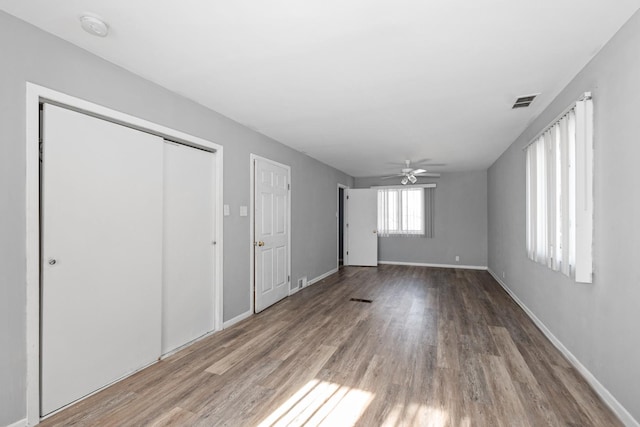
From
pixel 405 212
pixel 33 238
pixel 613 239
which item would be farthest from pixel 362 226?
pixel 33 238

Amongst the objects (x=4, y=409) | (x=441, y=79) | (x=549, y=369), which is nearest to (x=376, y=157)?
(x=441, y=79)

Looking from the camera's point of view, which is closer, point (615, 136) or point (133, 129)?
point (615, 136)

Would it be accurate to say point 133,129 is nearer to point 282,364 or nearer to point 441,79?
point 282,364

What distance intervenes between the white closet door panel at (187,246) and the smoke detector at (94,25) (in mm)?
1078

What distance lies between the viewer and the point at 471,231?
7.46m

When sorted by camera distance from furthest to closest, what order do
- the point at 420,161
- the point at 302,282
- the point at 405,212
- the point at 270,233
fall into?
the point at 405,212 < the point at 420,161 < the point at 302,282 < the point at 270,233

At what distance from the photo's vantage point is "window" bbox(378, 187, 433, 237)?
7770mm

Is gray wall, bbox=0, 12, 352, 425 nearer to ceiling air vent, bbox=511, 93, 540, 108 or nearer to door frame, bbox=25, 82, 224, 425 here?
door frame, bbox=25, 82, 224, 425

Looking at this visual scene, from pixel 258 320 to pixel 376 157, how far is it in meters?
3.61

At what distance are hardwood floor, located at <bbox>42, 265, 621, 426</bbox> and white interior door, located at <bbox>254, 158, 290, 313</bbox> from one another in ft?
1.54

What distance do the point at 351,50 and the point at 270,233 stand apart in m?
2.84

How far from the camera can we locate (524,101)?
3.00 meters

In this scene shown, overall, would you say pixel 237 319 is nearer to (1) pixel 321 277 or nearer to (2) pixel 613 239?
(1) pixel 321 277

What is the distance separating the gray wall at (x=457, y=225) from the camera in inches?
→ 291
